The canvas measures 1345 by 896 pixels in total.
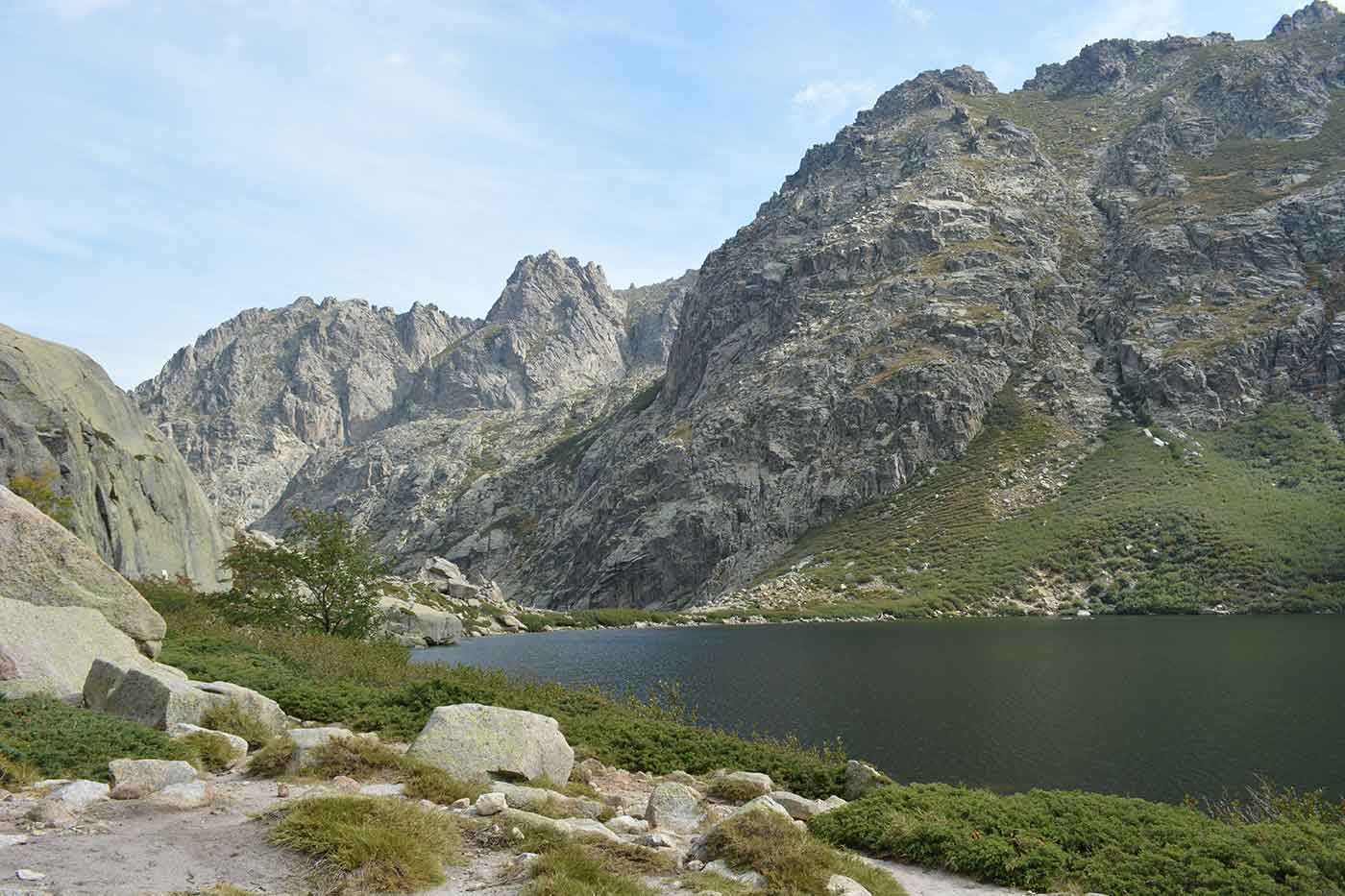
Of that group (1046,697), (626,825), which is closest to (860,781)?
(626,825)

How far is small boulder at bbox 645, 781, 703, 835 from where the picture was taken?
1384 cm

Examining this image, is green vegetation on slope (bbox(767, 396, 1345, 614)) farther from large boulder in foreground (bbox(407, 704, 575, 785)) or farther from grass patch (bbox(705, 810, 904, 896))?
grass patch (bbox(705, 810, 904, 896))

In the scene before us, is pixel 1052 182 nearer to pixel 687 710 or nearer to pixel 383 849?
pixel 687 710

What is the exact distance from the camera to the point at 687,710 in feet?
127

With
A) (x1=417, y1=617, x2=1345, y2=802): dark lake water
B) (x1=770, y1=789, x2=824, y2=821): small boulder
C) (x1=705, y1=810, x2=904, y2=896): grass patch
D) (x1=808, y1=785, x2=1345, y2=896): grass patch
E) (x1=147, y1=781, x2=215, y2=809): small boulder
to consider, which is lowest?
(x1=417, y1=617, x2=1345, y2=802): dark lake water

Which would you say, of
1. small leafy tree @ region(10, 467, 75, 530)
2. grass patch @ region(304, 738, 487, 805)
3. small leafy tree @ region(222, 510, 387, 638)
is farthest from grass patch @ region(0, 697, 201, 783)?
small leafy tree @ region(10, 467, 75, 530)

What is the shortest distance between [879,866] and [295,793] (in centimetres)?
1000

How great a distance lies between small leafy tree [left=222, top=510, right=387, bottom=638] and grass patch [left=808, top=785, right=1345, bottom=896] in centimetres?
3512

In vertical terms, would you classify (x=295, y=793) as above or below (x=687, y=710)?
above

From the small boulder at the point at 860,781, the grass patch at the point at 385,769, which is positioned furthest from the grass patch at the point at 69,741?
the small boulder at the point at 860,781

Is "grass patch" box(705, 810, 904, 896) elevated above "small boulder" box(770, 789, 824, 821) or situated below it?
above

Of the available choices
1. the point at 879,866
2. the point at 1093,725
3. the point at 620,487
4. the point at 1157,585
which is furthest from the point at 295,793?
the point at 620,487

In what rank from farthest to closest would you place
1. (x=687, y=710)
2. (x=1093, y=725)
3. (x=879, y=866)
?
(x=687, y=710) → (x=1093, y=725) → (x=879, y=866)

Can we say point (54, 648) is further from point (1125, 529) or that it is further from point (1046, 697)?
point (1125, 529)
